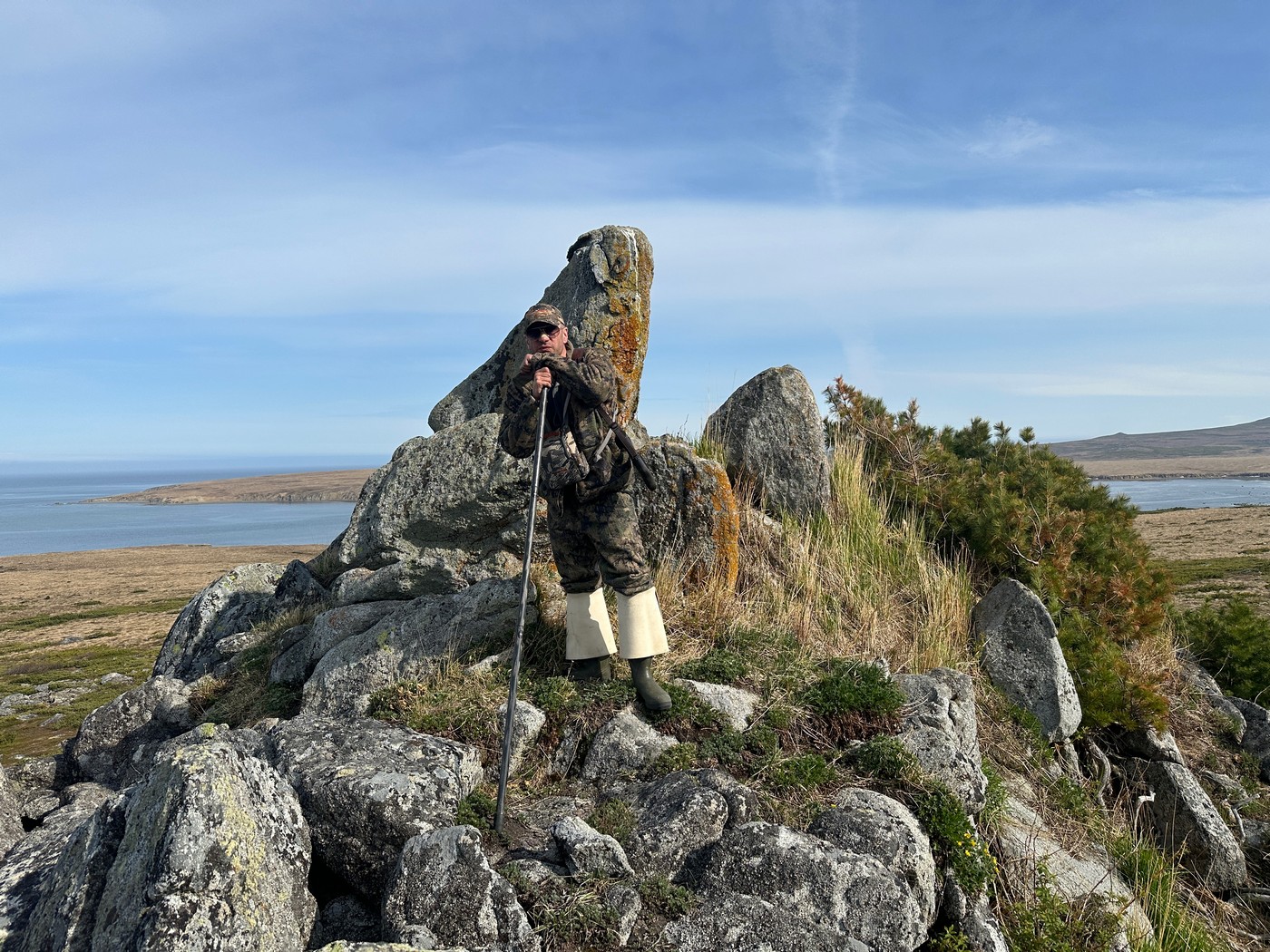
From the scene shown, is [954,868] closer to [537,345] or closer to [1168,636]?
[537,345]

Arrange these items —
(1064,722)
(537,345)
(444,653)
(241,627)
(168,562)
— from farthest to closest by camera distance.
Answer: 1. (168,562)
2. (241,627)
3. (1064,722)
4. (444,653)
5. (537,345)

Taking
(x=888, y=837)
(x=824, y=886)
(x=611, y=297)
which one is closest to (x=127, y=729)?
(x=611, y=297)

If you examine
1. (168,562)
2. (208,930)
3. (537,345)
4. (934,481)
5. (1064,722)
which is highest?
(537,345)

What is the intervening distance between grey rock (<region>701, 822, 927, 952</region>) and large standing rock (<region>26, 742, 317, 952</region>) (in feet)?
8.13

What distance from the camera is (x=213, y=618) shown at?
450 inches

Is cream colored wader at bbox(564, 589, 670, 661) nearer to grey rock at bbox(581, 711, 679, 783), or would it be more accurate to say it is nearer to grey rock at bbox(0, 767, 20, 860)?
grey rock at bbox(581, 711, 679, 783)

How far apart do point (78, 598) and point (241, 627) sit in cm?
4733

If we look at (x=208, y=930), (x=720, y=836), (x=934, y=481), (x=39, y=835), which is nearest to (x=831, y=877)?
(x=720, y=836)

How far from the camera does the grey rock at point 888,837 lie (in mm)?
5121

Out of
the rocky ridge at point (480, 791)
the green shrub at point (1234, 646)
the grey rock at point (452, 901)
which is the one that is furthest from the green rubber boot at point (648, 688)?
the green shrub at point (1234, 646)

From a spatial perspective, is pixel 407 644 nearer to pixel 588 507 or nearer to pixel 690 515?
pixel 588 507

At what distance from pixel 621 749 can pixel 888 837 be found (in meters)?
2.03

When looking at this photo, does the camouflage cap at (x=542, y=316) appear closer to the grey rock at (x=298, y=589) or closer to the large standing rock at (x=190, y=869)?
the large standing rock at (x=190, y=869)

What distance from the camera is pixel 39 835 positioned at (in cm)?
640
